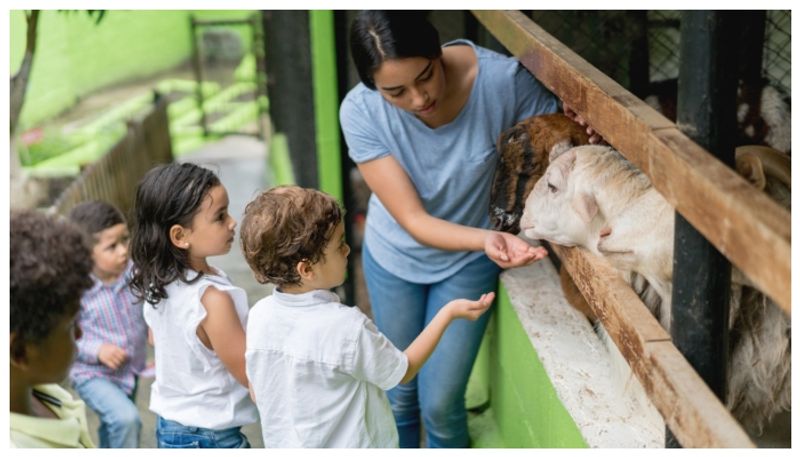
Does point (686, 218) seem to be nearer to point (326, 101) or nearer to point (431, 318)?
point (431, 318)

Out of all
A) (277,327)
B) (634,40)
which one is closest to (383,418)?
(277,327)

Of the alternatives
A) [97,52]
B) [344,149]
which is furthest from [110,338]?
[97,52]

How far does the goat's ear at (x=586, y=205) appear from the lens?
8.36 ft

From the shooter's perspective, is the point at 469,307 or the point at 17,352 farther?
the point at 469,307

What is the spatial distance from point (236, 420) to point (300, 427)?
398mm

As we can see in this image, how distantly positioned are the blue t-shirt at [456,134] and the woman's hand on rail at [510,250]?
49 centimetres

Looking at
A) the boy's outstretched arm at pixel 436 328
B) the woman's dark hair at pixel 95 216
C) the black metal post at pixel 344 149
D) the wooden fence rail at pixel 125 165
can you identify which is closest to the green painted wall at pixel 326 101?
the black metal post at pixel 344 149

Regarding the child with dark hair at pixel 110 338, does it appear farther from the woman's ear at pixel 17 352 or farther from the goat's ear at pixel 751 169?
the goat's ear at pixel 751 169

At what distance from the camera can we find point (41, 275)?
1723mm

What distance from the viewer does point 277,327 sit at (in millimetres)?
2393

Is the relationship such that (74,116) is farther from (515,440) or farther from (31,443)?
(31,443)

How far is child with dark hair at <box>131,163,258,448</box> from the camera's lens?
2.66 m

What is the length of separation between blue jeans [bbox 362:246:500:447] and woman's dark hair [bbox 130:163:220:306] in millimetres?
1010

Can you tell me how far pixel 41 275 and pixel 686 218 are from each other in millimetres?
1110
